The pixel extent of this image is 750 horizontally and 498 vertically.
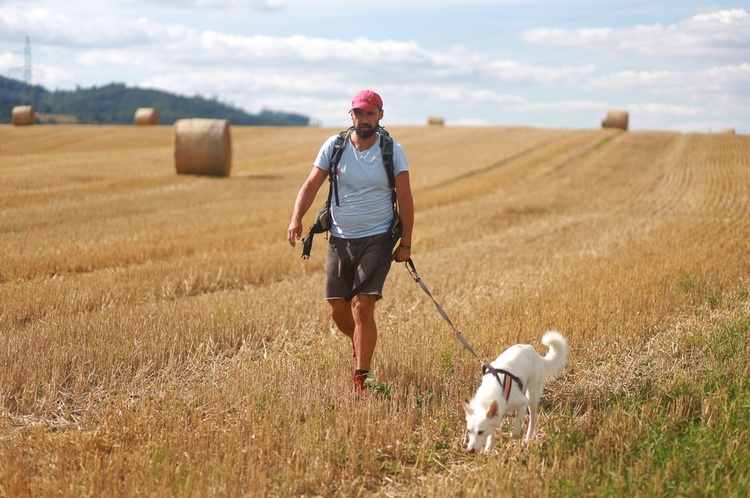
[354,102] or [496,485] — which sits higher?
[354,102]

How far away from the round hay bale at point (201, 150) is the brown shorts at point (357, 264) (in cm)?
1816

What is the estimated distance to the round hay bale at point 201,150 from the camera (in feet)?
75.5

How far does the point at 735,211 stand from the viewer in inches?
666

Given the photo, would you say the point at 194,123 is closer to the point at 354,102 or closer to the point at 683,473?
the point at 354,102

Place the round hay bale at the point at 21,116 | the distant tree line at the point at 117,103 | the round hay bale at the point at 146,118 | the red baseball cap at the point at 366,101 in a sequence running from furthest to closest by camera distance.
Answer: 1. the distant tree line at the point at 117,103
2. the round hay bale at the point at 146,118
3. the round hay bale at the point at 21,116
4. the red baseball cap at the point at 366,101

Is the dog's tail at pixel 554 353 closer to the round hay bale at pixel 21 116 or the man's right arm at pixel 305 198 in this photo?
the man's right arm at pixel 305 198

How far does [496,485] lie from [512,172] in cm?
2267

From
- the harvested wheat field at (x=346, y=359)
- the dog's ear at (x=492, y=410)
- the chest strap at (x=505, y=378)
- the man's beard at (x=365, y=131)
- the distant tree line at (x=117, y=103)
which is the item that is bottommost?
the harvested wheat field at (x=346, y=359)

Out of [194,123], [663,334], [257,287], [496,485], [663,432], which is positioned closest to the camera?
[496,485]

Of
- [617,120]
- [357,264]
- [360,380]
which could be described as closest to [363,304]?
[357,264]

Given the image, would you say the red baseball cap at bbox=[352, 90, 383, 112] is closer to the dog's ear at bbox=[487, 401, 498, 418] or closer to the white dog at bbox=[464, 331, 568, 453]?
the white dog at bbox=[464, 331, 568, 453]

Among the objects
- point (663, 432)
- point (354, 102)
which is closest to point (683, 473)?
point (663, 432)

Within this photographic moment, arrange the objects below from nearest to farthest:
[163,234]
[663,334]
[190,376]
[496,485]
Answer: [496,485]
[190,376]
[663,334]
[163,234]

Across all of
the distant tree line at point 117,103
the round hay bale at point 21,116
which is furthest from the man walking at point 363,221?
the distant tree line at point 117,103
